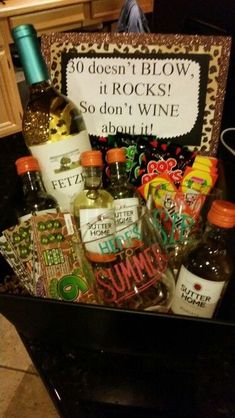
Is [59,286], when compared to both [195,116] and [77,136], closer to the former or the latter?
[77,136]

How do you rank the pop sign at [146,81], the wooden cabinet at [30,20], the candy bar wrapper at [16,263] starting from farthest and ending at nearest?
1. the wooden cabinet at [30,20]
2. the pop sign at [146,81]
3. the candy bar wrapper at [16,263]

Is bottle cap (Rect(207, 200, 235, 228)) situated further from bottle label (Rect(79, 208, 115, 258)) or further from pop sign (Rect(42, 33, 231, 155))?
pop sign (Rect(42, 33, 231, 155))

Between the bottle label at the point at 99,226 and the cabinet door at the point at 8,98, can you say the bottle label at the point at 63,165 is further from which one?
the cabinet door at the point at 8,98

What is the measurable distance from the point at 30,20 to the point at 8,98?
1.58ft

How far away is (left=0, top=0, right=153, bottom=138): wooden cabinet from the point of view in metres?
2.01

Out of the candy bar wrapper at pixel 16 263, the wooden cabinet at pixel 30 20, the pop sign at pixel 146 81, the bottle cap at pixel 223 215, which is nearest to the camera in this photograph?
the bottle cap at pixel 223 215

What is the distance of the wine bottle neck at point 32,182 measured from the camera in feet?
1.75

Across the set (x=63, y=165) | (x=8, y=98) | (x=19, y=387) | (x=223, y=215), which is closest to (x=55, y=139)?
(x=63, y=165)

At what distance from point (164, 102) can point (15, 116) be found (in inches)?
72.0

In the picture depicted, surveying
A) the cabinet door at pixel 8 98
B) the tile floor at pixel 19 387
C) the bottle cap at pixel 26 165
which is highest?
the bottle cap at pixel 26 165

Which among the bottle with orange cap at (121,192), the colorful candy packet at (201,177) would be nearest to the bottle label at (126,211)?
the bottle with orange cap at (121,192)

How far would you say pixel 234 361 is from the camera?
0.41 meters

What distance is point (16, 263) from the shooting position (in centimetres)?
50

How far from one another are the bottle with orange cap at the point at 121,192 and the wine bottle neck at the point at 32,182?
0.11 meters
